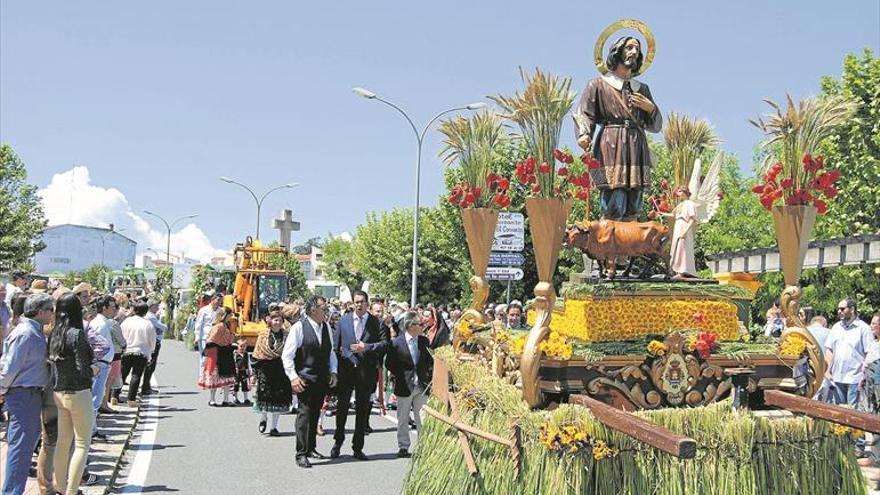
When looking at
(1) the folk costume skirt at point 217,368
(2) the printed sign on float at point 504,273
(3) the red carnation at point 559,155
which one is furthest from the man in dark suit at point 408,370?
(2) the printed sign on float at point 504,273

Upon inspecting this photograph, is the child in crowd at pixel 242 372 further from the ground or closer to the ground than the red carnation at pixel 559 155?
closer to the ground

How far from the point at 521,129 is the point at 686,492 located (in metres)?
2.49

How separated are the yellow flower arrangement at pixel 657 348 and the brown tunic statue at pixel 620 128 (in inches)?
53.2

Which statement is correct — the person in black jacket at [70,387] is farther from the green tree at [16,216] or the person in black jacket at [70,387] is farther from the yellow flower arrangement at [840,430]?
the green tree at [16,216]

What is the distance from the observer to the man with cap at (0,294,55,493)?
6707 millimetres

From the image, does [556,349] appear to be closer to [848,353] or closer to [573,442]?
[573,442]

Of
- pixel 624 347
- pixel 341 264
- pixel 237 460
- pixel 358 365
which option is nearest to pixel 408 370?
pixel 358 365

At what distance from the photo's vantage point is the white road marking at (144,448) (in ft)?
28.2

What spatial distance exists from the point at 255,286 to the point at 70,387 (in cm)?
1537

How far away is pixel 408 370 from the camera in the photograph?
36.3 feet

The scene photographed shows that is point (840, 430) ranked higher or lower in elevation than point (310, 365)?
higher

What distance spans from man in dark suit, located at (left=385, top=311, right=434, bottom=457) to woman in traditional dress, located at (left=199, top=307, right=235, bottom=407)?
4.72 metres

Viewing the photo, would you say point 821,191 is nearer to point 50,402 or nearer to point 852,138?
point 50,402

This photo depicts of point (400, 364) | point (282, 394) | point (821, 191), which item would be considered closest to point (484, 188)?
point (821, 191)
